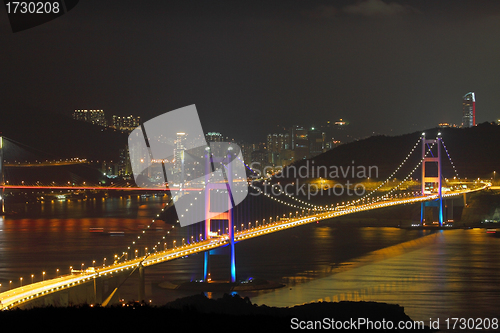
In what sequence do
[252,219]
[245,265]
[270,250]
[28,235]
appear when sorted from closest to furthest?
[245,265], [270,250], [28,235], [252,219]

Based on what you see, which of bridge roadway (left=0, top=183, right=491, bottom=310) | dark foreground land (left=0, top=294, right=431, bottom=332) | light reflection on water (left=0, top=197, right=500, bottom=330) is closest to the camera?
dark foreground land (left=0, top=294, right=431, bottom=332)

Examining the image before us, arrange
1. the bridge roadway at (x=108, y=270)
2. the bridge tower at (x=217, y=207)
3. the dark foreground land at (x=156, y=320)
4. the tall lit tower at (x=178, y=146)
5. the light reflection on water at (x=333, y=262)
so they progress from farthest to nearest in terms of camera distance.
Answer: the tall lit tower at (x=178, y=146)
the bridge tower at (x=217, y=207)
the light reflection on water at (x=333, y=262)
the bridge roadway at (x=108, y=270)
the dark foreground land at (x=156, y=320)

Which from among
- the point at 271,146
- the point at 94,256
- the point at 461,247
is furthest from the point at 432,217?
the point at 271,146

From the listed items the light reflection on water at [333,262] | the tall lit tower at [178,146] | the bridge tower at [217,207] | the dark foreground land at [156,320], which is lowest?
the light reflection on water at [333,262]

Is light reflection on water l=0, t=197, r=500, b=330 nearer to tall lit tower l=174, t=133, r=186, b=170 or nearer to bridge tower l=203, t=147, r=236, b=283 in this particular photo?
bridge tower l=203, t=147, r=236, b=283

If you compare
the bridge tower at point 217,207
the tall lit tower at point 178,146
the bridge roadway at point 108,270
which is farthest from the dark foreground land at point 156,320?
the tall lit tower at point 178,146

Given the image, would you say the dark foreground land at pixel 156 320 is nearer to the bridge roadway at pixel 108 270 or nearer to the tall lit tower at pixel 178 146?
the bridge roadway at pixel 108 270

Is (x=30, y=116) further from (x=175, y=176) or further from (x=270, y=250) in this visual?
(x=270, y=250)

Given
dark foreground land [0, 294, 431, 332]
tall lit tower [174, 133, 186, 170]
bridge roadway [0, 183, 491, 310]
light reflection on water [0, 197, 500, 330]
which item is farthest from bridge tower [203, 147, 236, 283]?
tall lit tower [174, 133, 186, 170]
